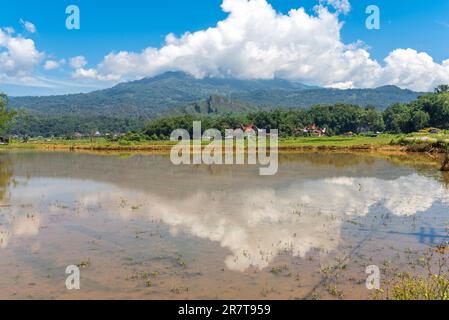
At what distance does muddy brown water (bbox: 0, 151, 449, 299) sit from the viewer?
10109mm

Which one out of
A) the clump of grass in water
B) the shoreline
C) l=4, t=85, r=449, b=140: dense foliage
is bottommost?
the clump of grass in water

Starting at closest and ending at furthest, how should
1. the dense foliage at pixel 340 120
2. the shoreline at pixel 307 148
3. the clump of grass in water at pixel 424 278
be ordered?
the clump of grass in water at pixel 424 278 < the shoreline at pixel 307 148 < the dense foliage at pixel 340 120

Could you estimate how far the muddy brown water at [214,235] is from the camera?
10109 mm

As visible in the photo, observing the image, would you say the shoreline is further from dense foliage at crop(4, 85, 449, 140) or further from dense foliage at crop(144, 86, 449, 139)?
dense foliage at crop(144, 86, 449, 139)

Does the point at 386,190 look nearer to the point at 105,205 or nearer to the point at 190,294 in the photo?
Answer: the point at 105,205

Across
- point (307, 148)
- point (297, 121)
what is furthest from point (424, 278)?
point (297, 121)

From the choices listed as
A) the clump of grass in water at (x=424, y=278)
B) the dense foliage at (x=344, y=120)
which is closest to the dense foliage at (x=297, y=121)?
the dense foliage at (x=344, y=120)

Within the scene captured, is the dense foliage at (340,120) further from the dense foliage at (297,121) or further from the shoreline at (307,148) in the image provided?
the shoreline at (307,148)

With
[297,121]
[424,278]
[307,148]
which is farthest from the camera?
[297,121]

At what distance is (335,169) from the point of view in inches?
1449

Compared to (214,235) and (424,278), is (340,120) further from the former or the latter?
(424,278)

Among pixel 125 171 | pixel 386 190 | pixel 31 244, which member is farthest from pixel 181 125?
pixel 31 244

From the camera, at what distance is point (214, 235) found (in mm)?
14570

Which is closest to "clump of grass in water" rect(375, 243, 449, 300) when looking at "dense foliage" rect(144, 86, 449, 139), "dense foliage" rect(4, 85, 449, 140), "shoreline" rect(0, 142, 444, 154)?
"shoreline" rect(0, 142, 444, 154)
